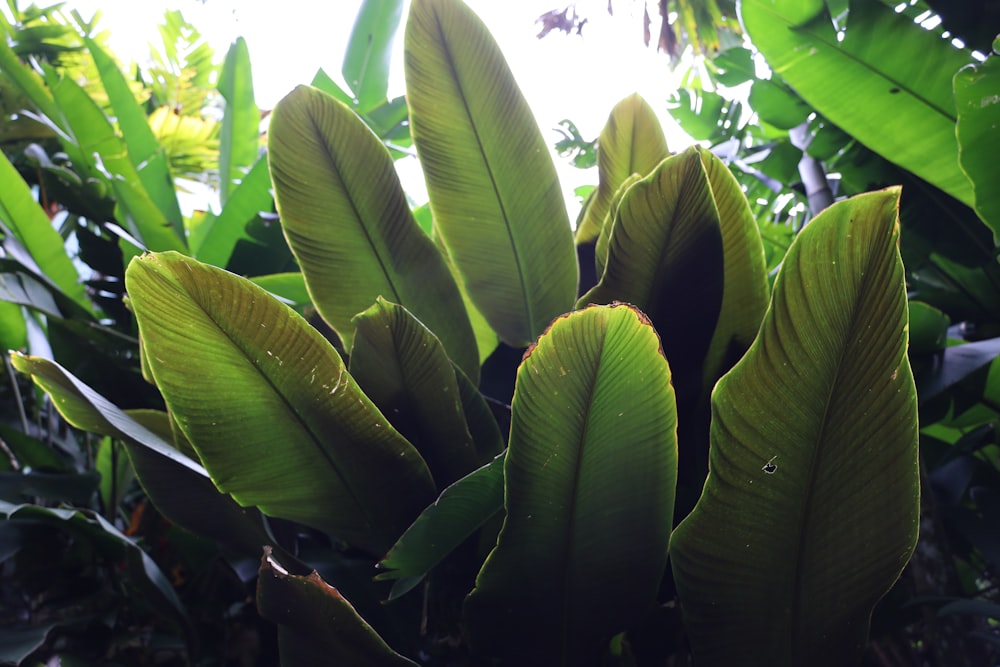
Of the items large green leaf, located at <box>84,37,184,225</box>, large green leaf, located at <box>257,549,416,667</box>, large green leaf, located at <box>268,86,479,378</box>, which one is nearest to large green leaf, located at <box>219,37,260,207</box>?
large green leaf, located at <box>84,37,184,225</box>

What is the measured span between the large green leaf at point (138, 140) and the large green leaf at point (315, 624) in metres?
0.77

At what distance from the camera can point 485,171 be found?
0.61 m

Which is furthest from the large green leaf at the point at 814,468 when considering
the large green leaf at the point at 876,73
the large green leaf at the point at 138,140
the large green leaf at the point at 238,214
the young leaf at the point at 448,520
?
the large green leaf at the point at 138,140

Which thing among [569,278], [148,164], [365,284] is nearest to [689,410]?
[569,278]

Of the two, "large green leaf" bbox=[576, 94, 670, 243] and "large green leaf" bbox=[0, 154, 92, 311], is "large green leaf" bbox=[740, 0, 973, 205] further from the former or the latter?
"large green leaf" bbox=[0, 154, 92, 311]

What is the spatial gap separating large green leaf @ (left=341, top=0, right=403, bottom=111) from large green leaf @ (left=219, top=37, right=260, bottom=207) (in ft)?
0.53

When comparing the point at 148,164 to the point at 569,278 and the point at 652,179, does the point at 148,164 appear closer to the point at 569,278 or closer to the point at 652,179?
the point at 569,278

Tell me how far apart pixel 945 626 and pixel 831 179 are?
70 centimetres

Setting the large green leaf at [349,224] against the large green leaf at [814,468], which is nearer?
the large green leaf at [814,468]

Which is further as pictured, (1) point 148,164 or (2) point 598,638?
(1) point 148,164

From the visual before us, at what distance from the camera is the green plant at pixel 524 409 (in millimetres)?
325

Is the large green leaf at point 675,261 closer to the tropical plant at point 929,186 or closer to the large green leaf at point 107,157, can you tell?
the tropical plant at point 929,186

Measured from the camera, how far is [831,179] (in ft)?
3.48

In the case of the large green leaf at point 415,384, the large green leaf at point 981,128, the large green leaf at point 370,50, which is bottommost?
the large green leaf at point 415,384
